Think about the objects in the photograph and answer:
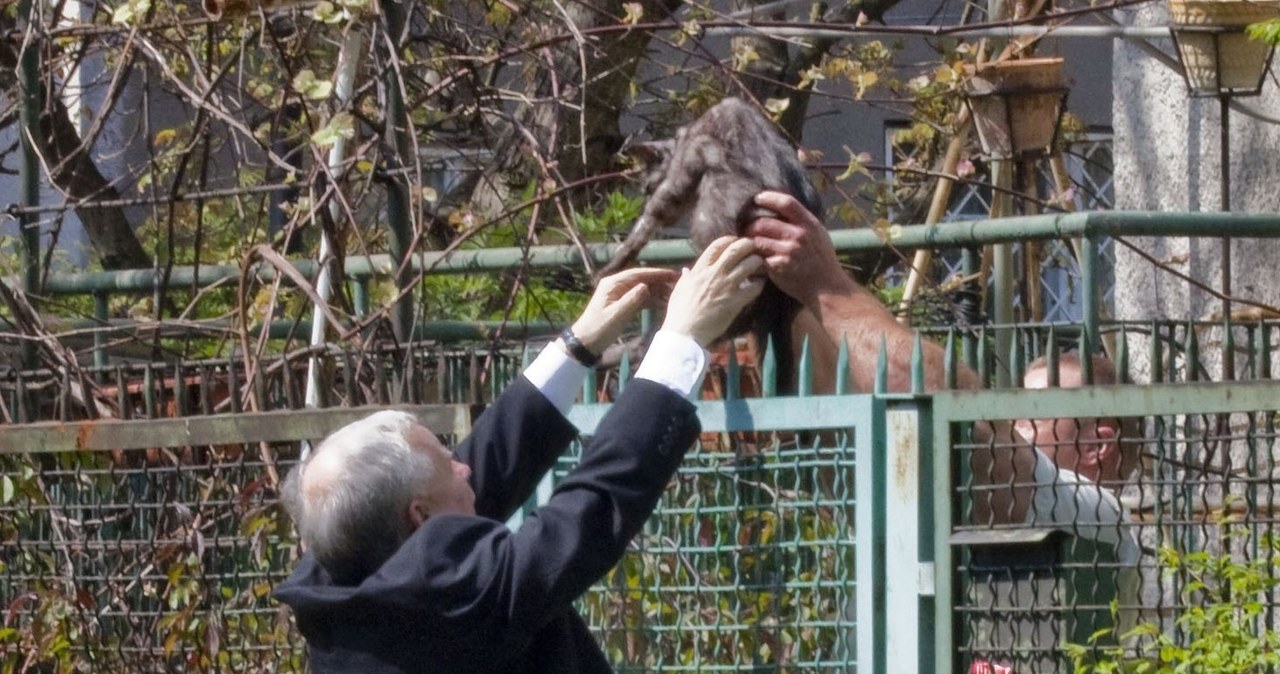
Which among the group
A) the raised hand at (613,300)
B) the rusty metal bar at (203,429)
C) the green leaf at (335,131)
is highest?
the green leaf at (335,131)

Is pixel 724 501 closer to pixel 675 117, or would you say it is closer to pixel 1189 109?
pixel 1189 109

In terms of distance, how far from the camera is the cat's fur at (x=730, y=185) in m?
4.08

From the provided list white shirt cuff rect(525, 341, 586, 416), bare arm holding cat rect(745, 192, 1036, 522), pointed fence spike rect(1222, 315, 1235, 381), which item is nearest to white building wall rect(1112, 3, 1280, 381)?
bare arm holding cat rect(745, 192, 1036, 522)

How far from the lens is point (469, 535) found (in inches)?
122

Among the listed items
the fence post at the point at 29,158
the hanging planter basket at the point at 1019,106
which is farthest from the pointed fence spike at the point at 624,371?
the hanging planter basket at the point at 1019,106

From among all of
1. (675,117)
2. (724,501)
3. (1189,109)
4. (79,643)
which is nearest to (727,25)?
(724,501)

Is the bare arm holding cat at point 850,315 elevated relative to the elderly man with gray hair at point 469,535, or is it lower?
elevated

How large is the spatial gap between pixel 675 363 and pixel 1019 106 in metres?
4.67

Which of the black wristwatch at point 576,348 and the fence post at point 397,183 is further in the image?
the fence post at point 397,183

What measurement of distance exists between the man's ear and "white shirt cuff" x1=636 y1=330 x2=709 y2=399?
1.33 ft

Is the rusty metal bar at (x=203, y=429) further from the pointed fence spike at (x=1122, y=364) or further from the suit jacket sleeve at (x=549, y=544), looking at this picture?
the pointed fence spike at (x=1122, y=364)

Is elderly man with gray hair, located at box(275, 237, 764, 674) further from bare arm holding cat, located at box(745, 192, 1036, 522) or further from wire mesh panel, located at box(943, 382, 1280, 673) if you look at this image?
wire mesh panel, located at box(943, 382, 1280, 673)

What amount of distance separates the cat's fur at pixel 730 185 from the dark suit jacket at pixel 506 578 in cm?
90

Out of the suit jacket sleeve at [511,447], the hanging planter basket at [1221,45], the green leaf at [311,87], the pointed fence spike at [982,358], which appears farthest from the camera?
the hanging planter basket at [1221,45]
